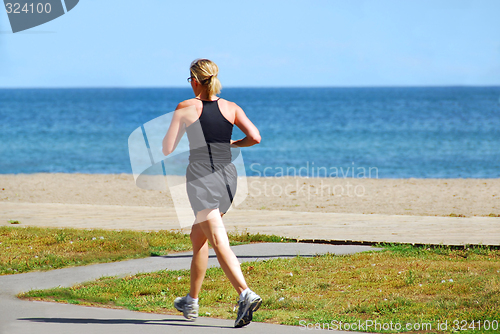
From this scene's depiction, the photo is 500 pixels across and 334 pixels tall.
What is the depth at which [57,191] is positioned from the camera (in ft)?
58.5

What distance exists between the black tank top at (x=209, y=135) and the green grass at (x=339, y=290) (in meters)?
1.34

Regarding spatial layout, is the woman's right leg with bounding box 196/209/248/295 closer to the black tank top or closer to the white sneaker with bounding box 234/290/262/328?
the white sneaker with bounding box 234/290/262/328

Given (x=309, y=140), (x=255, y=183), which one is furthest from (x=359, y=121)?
(x=255, y=183)

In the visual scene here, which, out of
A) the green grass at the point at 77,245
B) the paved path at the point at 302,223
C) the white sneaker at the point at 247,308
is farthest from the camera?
the paved path at the point at 302,223

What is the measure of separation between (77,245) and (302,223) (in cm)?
402

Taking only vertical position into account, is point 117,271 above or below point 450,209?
above

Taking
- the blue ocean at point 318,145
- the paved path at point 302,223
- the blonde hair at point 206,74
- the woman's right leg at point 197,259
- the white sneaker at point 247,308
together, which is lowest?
the blue ocean at point 318,145

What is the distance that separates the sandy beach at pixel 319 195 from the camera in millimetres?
14109

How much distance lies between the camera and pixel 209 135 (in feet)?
14.5

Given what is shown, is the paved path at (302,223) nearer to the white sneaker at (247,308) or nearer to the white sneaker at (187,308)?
the white sneaker at (187,308)

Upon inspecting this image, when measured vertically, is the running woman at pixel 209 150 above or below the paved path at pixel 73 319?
above

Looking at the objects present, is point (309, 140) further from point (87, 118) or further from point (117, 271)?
point (117, 271)

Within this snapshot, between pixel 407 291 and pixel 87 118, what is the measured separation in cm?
6882

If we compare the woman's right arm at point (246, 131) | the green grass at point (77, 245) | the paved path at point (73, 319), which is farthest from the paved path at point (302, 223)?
the woman's right arm at point (246, 131)
